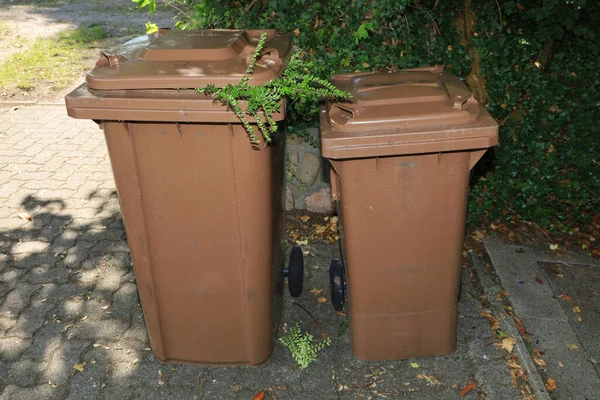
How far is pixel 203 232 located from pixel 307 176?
1.87 m

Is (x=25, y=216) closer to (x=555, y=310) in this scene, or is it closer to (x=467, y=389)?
(x=467, y=389)

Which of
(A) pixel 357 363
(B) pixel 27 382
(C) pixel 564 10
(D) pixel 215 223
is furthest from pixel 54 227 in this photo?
(C) pixel 564 10

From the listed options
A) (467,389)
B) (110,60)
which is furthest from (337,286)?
(110,60)

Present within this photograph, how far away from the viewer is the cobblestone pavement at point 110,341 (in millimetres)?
3012

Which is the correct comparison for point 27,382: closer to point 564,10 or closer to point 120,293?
point 120,293

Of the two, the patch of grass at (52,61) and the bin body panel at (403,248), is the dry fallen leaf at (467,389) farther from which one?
the patch of grass at (52,61)

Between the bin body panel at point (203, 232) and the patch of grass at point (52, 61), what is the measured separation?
5.65 meters

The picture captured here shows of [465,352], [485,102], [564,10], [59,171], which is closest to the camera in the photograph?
[465,352]

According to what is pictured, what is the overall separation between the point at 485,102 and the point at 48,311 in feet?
10.9

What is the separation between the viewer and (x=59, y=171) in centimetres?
542

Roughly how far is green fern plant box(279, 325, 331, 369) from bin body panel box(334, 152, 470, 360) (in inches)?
8.6

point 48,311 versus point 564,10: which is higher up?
point 564,10

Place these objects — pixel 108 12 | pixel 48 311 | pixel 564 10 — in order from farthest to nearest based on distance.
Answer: pixel 108 12, pixel 564 10, pixel 48 311

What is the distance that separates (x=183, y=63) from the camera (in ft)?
8.49
